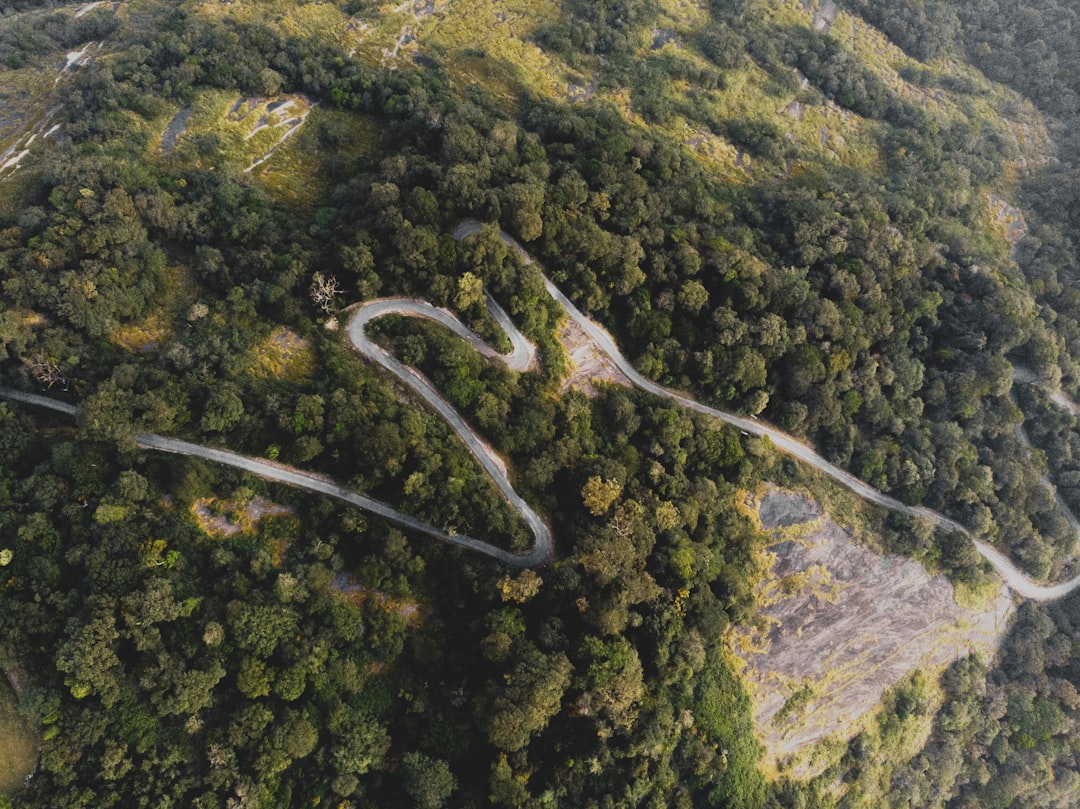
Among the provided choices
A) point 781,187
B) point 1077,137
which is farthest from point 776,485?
point 1077,137

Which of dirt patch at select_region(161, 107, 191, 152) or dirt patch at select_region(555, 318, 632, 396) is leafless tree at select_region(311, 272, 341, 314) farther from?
dirt patch at select_region(161, 107, 191, 152)

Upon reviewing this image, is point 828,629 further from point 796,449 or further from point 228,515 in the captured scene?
point 228,515

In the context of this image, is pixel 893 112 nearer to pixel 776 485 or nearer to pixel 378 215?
pixel 776 485

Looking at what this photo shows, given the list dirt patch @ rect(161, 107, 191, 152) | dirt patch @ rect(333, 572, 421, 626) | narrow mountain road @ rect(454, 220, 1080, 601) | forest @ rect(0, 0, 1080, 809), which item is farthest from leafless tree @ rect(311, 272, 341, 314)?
dirt patch @ rect(161, 107, 191, 152)

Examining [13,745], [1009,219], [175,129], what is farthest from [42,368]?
[1009,219]

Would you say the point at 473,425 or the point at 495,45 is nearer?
the point at 473,425

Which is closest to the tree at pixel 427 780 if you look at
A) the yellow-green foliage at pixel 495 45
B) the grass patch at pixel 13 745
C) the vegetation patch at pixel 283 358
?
the grass patch at pixel 13 745
